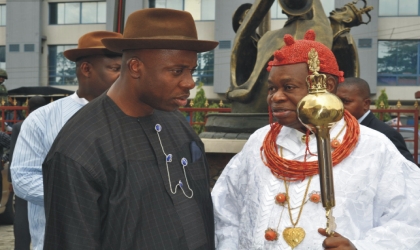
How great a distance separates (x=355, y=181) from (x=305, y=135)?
13.2 inches

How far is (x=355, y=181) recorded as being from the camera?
2.66 m

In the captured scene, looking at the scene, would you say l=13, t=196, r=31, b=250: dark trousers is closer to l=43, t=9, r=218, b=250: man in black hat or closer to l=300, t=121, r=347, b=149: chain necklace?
l=43, t=9, r=218, b=250: man in black hat

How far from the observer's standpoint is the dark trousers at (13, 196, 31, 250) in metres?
5.97

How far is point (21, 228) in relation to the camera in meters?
6.06

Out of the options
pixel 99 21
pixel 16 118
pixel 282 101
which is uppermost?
pixel 99 21

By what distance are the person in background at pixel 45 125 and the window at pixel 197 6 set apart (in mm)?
30389

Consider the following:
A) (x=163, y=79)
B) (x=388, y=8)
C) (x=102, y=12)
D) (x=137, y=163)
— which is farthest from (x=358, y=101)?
(x=102, y=12)

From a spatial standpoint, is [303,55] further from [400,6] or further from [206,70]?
[400,6]

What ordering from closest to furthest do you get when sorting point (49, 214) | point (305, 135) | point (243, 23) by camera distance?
1. point (49, 214)
2. point (305, 135)
3. point (243, 23)

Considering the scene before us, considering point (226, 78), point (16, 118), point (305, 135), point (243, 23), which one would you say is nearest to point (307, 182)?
point (305, 135)

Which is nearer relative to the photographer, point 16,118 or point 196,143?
point 196,143

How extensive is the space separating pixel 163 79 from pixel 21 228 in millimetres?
3932

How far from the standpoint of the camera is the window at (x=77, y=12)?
35.8 m

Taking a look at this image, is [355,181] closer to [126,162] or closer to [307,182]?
[307,182]
